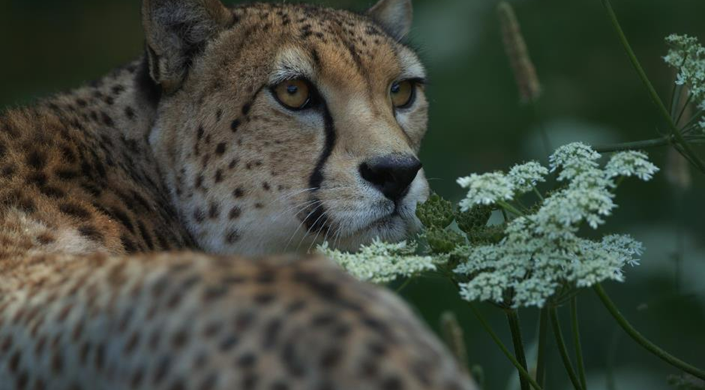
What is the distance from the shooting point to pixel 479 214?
1949 millimetres

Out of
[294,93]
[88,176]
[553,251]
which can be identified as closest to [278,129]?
[294,93]

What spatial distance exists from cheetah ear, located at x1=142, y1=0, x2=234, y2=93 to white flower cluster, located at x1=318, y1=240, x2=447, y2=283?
3.10 feet

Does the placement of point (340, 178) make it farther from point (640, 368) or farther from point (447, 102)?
point (447, 102)

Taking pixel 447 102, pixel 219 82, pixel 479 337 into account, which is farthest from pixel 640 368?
pixel 447 102

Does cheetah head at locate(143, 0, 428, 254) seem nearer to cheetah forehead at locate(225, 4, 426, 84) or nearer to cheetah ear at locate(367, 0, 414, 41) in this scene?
cheetah forehead at locate(225, 4, 426, 84)

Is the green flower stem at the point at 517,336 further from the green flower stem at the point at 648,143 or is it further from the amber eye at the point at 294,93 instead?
the amber eye at the point at 294,93

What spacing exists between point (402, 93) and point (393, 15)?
46 cm

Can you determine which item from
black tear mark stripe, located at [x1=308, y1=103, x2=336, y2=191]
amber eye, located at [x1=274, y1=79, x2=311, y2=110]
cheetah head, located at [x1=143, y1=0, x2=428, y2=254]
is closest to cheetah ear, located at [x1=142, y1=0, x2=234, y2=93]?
cheetah head, located at [x1=143, y1=0, x2=428, y2=254]

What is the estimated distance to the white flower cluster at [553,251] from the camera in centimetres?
168

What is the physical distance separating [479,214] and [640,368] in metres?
1.74

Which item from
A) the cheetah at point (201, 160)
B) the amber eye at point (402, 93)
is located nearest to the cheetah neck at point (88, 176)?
the cheetah at point (201, 160)

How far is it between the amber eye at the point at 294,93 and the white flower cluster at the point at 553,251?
3.07 ft

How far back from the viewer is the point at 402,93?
2.90m

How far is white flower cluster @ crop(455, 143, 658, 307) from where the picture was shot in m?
1.68
